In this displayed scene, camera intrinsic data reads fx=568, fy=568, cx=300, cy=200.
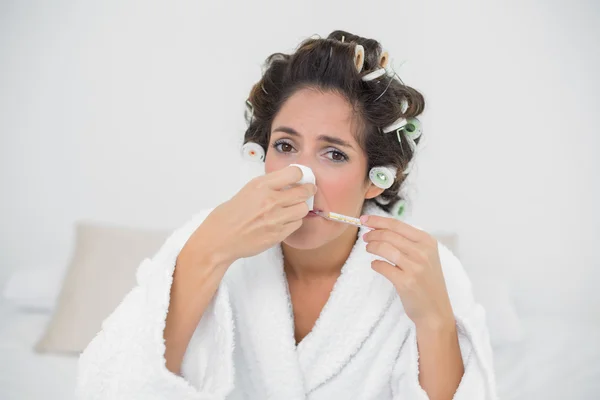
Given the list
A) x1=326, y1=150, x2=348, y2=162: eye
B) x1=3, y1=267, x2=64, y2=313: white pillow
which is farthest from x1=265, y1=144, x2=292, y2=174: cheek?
x1=3, y1=267, x2=64, y2=313: white pillow

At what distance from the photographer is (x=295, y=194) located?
3.90 feet

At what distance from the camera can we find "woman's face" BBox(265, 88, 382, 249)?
1.32 meters

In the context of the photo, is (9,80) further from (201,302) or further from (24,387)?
(201,302)

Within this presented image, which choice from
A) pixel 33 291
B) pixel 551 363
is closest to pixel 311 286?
Answer: pixel 551 363

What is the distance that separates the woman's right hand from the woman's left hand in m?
0.19

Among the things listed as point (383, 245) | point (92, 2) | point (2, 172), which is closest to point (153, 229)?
point (2, 172)

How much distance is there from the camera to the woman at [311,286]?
1.18m

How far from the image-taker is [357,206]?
1.43 metres

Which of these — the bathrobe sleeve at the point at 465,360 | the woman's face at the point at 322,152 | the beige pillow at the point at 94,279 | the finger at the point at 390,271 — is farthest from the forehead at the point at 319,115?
the beige pillow at the point at 94,279

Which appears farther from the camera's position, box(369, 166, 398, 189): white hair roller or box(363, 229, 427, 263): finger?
box(369, 166, 398, 189): white hair roller

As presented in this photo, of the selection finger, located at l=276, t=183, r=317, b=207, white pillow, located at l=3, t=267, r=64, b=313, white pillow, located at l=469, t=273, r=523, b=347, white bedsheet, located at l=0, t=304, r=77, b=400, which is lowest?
white bedsheet, located at l=0, t=304, r=77, b=400

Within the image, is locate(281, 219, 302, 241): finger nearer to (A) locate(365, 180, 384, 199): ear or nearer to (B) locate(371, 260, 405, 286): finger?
(B) locate(371, 260, 405, 286): finger

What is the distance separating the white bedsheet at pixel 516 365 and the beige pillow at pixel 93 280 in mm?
76

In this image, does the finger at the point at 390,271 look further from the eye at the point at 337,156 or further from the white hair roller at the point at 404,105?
the white hair roller at the point at 404,105
